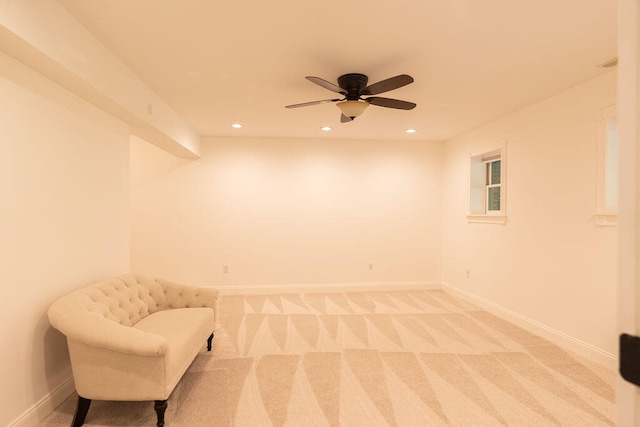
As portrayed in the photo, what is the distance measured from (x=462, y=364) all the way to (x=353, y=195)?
10.8 feet

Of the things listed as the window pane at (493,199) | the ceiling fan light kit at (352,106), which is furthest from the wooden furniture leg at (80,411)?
the window pane at (493,199)

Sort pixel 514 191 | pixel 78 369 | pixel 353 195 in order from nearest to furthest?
1. pixel 78 369
2. pixel 514 191
3. pixel 353 195

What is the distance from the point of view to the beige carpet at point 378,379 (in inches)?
83.8

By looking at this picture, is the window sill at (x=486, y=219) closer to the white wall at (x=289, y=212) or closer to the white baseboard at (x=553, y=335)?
the white wall at (x=289, y=212)

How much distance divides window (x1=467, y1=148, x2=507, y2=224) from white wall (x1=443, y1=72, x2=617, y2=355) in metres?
0.26

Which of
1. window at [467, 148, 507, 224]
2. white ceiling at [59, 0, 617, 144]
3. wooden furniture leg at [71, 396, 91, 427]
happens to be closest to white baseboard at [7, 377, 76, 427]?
wooden furniture leg at [71, 396, 91, 427]

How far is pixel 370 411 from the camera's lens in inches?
86.1

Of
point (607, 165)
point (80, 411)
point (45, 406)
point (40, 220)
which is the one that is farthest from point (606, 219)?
point (45, 406)

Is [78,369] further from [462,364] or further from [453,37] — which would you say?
[453,37]

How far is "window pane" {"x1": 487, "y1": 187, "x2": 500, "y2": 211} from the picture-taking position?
4.62m

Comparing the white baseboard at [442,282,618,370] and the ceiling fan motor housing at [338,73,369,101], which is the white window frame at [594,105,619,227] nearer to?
the white baseboard at [442,282,618,370]

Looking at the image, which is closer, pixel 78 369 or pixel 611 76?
pixel 78 369

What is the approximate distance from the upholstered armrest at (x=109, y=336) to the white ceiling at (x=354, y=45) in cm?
196

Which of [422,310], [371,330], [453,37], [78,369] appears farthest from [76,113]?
[422,310]
